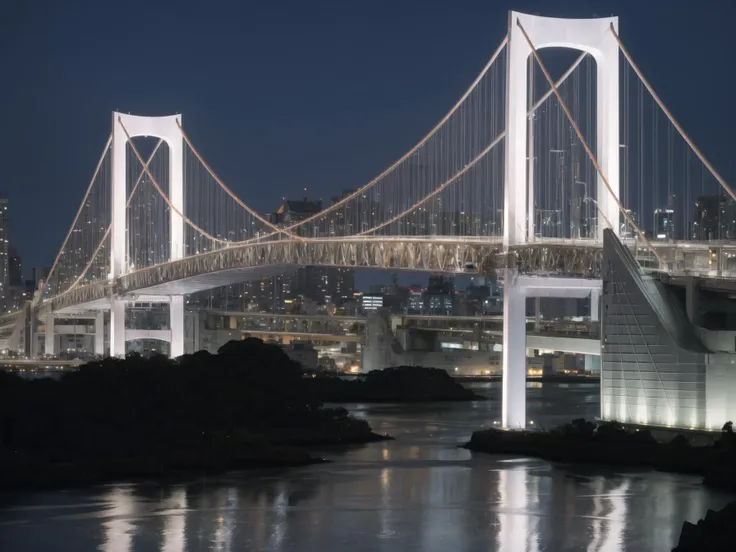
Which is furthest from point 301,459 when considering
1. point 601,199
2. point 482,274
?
point 601,199

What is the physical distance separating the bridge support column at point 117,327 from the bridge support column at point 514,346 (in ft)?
70.5

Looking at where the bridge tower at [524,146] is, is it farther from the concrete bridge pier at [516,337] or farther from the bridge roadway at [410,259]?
the bridge roadway at [410,259]

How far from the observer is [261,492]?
21.2 m

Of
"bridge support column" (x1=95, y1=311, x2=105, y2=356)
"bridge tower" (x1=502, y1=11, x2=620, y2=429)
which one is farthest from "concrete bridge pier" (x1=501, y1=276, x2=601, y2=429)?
"bridge support column" (x1=95, y1=311, x2=105, y2=356)

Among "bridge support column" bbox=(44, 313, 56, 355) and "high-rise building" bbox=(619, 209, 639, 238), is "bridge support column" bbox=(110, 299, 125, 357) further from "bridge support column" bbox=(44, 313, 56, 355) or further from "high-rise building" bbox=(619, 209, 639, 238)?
"high-rise building" bbox=(619, 209, 639, 238)

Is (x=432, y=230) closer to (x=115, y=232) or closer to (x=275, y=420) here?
(x=275, y=420)

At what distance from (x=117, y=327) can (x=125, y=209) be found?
4124 millimetres

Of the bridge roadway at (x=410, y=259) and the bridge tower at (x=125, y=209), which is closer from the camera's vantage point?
the bridge roadway at (x=410, y=259)

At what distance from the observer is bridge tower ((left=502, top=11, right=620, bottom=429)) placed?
83.0ft

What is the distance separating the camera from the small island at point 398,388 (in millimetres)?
46406

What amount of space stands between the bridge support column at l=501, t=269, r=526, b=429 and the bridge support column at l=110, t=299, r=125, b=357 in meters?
21.5

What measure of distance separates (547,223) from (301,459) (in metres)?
6.40

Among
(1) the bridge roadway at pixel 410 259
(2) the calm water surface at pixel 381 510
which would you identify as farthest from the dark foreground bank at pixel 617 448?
(1) the bridge roadway at pixel 410 259

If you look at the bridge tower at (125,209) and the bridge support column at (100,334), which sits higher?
the bridge tower at (125,209)
